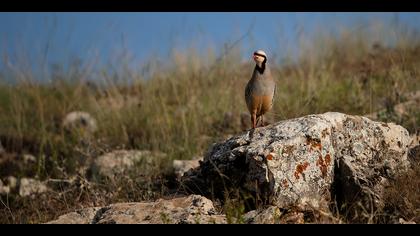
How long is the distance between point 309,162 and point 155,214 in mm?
1186

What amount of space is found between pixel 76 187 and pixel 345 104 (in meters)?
3.91

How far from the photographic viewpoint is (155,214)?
12.8 ft

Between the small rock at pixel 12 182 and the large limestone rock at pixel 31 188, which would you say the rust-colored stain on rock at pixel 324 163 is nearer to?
the large limestone rock at pixel 31 188

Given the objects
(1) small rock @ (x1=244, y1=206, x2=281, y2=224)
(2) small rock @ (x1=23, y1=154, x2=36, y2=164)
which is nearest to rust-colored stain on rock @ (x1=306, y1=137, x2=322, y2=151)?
(1) small rock @ (x1=244, y1=206, x2=281, y2=224)

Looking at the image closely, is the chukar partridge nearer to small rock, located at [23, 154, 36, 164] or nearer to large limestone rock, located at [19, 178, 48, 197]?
large limestone rock, located at [19, 178, 48, 197]

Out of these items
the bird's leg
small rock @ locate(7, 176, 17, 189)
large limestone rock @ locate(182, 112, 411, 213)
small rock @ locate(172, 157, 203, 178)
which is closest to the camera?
large limestone rock @ locate(182, 112, 411, 213)

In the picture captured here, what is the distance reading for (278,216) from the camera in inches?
153

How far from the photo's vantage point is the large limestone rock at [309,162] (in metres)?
4.12

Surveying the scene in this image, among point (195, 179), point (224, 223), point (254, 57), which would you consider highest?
point (254, 57)

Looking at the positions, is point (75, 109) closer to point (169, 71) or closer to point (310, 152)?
point (169, 71)

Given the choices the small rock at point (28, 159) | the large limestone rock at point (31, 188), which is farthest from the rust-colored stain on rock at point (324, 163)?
the small rock at point (28, 159)

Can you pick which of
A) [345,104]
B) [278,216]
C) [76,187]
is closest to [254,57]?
[278,216]

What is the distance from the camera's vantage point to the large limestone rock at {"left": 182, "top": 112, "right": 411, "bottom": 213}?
4.12m

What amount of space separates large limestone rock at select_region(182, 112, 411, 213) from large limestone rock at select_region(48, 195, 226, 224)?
0.29m
